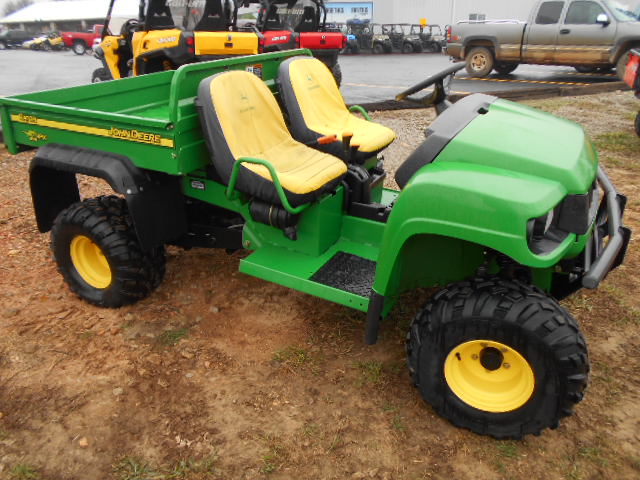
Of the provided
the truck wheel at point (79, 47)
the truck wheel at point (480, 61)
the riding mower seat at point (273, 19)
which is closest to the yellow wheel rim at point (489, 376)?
the riding mower seat at point (273, 19)

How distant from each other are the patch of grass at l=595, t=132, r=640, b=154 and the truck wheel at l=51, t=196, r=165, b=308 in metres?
5.89

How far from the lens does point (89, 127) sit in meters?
3.13

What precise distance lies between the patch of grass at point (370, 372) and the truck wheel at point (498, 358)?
0.34 meters

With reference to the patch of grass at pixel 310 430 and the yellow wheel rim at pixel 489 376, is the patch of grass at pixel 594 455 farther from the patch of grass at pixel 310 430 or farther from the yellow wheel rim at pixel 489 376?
the patch of grass at pixel 310 430

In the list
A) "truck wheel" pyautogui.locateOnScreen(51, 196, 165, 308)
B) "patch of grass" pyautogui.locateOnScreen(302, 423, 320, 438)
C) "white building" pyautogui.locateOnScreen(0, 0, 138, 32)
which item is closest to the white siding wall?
"white building" pyautogui.locateOnScreen(0, 0, 138, 32)

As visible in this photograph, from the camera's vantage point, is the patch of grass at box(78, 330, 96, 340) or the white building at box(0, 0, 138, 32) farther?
the white building at box(0, 0, 138, 32)

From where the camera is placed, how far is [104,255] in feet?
10.9

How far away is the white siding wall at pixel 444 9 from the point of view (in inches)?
1216

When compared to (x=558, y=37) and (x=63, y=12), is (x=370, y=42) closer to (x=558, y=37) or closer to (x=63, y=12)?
(x=558, y=37)

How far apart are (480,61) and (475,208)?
1197 cm

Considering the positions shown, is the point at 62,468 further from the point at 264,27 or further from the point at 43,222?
the point at 264,27

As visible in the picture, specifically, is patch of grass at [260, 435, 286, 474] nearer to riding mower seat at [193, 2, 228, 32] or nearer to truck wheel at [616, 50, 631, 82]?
riding mower seat at [193, 2, 228, 32]

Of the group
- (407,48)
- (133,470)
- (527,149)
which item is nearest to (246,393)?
(133,470)

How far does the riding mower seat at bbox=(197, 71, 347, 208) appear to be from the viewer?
298 centimetres
